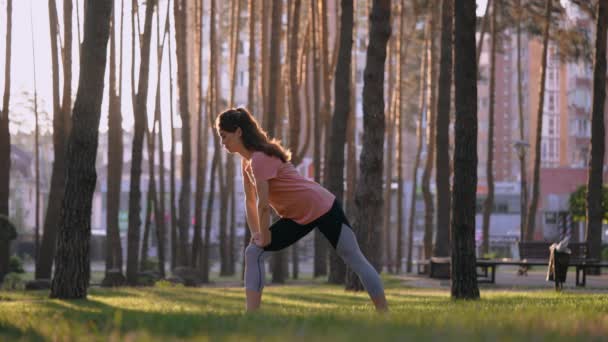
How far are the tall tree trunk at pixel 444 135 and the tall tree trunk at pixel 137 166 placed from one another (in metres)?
7.40

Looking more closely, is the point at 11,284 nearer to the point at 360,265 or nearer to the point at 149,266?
the point at 149,266

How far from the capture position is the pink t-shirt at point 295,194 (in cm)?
977

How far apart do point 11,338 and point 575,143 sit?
100 meters

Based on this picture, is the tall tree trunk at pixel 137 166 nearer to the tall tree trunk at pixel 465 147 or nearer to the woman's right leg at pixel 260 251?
the tall tree trunk at pixel 465 147

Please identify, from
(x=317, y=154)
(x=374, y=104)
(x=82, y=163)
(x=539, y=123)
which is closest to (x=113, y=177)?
(x=317, y=154)

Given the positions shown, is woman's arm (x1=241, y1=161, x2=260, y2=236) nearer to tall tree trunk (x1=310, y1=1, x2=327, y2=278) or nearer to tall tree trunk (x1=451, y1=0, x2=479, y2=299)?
tall tree trunk (x1=451, y1=0, x2=479, y2=299)

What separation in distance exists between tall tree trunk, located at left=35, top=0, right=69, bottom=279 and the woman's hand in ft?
60.4

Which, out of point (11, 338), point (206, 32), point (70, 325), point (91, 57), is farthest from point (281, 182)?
point (206, 32)

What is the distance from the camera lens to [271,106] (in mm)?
33281

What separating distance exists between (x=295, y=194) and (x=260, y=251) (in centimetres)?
53

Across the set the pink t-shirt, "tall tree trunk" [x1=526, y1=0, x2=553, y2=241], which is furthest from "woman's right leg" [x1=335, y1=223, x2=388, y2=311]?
"tall tree trunk" [x1=526, y1=0, x2=553, y2=241]

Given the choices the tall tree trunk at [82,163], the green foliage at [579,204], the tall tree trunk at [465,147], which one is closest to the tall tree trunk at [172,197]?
the green foliage at [579,204]

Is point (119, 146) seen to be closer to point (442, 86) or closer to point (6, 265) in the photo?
point (6, 265)

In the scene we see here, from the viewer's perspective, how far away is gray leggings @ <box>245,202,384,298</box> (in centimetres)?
979
